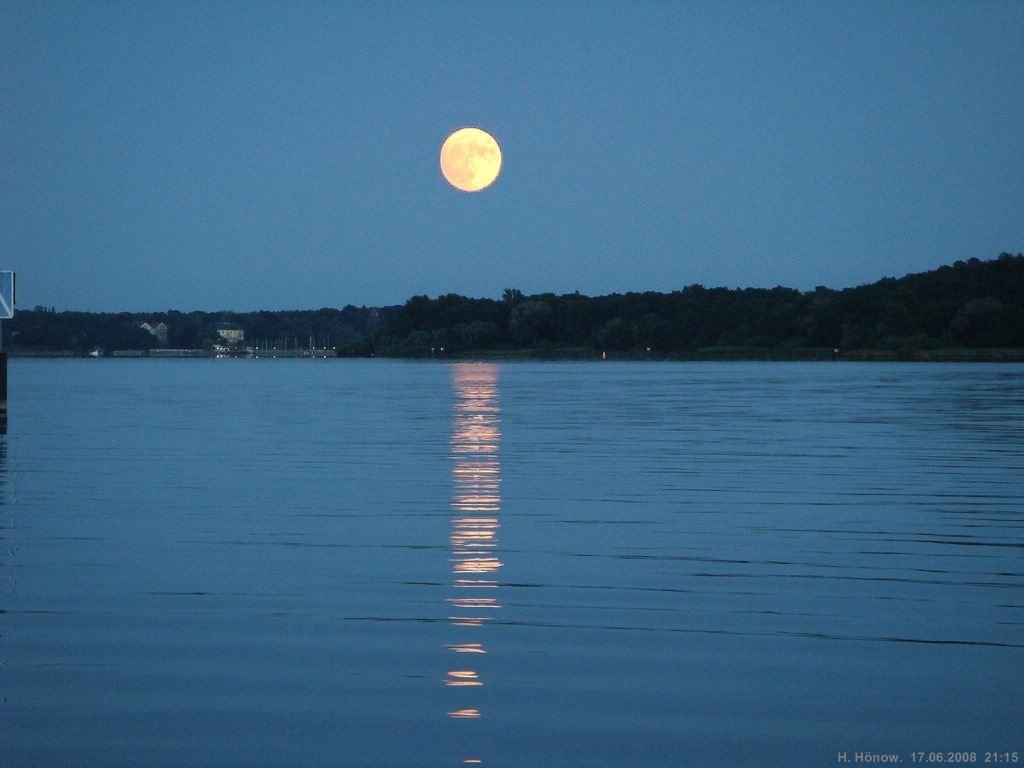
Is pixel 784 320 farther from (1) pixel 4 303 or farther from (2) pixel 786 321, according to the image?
(1) pixel 4 303

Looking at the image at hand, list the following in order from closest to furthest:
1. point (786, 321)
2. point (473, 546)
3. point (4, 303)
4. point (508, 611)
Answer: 1. point (508, 611)
2. point (473, 546)
3. point (4, 303)
4. point (786, 321)

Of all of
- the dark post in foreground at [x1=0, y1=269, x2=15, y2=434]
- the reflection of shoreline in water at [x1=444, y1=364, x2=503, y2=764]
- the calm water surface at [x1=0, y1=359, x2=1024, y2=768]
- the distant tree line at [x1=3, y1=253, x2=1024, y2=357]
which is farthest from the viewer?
the distant tree line at [x1=3, y1=253, x2=1024, y2=357]

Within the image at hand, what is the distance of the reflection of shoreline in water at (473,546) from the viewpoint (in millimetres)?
7297

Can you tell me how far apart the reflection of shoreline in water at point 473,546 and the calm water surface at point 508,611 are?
0.04 m

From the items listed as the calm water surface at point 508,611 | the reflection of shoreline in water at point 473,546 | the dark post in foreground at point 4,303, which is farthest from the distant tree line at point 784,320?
the calm water surface at point 508,611

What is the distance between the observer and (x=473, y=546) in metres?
11.4

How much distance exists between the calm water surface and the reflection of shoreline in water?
0.13ft

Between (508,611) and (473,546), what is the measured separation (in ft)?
9.43

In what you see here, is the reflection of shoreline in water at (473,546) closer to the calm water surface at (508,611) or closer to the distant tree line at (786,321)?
the calm water surface at (508,611)

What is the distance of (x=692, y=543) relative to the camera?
1158 cm

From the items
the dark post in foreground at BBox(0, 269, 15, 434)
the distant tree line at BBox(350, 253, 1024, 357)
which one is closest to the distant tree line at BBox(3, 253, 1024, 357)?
the distant tree line at BBox(350, 253, 1024, 357)

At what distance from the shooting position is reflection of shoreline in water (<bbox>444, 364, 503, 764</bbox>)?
730 cm

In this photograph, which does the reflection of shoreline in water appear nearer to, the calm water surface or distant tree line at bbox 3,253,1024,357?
the calm water surface

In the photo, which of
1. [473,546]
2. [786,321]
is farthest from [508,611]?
[786,321]
